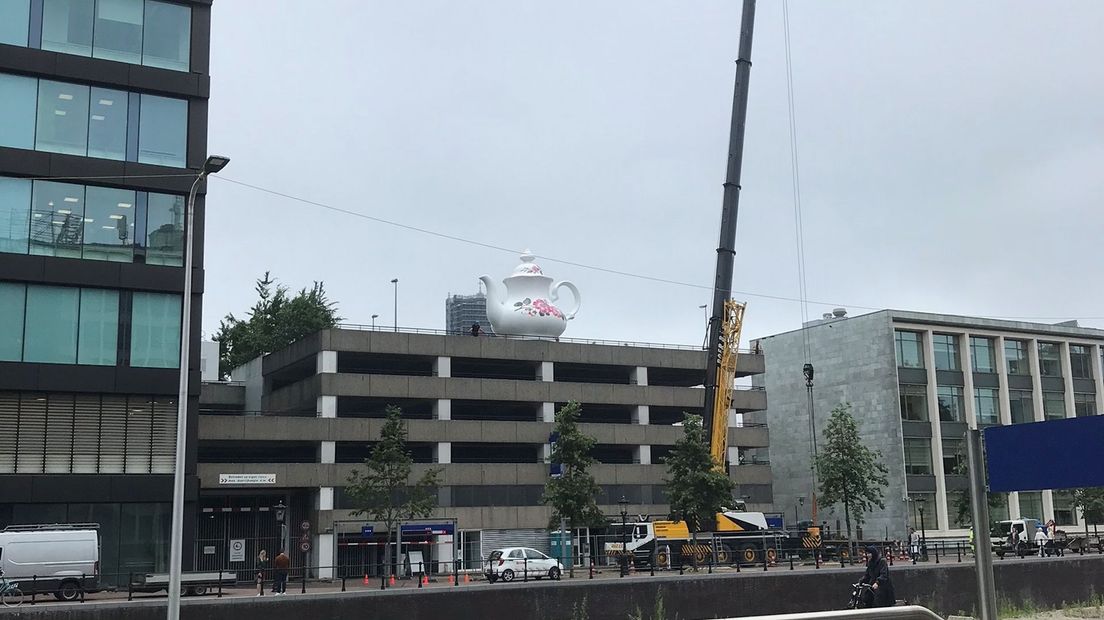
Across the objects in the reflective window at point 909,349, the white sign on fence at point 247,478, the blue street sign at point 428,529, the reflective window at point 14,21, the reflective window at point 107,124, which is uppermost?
the reflective window at point 14,21

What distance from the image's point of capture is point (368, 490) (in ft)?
188

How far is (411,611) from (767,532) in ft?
111

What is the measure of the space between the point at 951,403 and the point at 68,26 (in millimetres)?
66636

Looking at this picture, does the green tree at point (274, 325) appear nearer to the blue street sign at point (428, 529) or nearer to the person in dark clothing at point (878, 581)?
the blue street sign at point (428, 529)

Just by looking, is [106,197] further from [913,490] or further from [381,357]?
[913,490]

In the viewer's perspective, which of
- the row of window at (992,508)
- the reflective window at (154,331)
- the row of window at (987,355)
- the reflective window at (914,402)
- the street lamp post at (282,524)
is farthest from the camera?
the row of window at (987,355)

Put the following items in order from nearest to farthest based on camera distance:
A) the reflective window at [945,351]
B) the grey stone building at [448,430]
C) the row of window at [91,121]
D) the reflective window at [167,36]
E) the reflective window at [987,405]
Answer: the row of window at [91,121], the reflective window at [167,36], the grey stone building at [448,430], the reflective window at [945,351], the reflective window at [987,405]

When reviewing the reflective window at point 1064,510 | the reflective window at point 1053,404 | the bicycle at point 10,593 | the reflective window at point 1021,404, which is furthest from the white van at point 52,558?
the reflective window at point 1053,404

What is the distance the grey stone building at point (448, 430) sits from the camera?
2483 inches

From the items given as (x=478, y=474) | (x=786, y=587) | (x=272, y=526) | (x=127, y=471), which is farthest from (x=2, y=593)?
(x=478, y=474)

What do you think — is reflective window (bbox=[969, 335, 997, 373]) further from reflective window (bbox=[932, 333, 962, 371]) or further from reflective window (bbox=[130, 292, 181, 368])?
reflective window (bbox=[130, 292, 181, 368])

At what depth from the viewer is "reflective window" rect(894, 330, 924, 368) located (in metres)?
84.4

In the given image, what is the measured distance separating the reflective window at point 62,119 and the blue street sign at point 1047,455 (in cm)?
4079

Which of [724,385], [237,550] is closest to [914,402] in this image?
[724,385]
